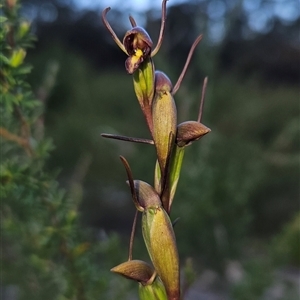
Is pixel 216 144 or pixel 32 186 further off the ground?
pixel 216 144

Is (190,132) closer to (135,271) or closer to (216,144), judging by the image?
(135,271)

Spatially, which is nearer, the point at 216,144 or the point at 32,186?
the point at 32,186

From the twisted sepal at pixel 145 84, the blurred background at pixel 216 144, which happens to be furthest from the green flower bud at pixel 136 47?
the blurred background at pixel 216 144

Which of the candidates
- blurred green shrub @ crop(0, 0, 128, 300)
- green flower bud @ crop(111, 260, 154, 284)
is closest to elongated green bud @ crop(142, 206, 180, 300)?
green flower bud @ crop(111, 260, 154, 284)

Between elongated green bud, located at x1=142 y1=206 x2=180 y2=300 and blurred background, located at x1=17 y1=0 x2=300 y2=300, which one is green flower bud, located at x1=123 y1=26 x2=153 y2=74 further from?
blurred background, located at x1=17 y1=0 x2=300 y2=300

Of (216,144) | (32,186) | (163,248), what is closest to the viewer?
(163,248)

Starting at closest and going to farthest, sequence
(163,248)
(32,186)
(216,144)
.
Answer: (163,248), (32,186), (216,144)

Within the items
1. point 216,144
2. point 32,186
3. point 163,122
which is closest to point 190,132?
point 163,122
